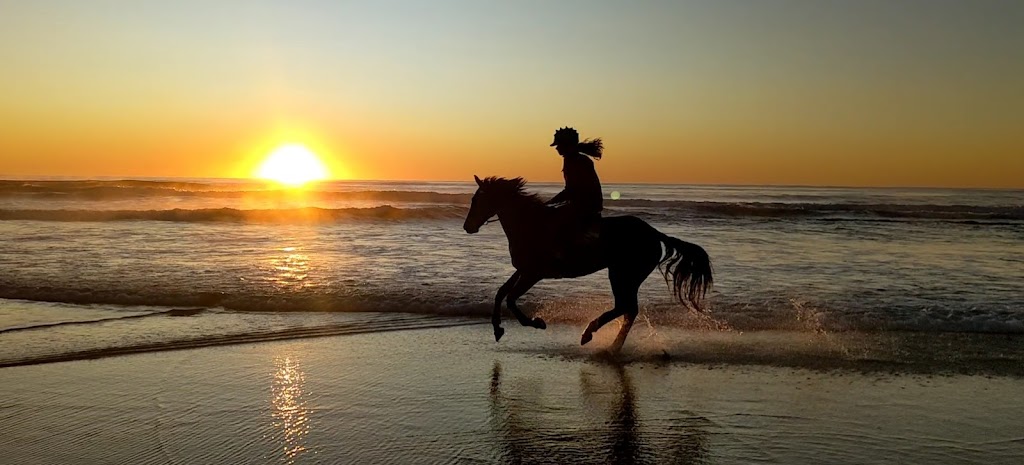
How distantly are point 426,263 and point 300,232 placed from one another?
10.6m

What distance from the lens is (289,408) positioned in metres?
5.19

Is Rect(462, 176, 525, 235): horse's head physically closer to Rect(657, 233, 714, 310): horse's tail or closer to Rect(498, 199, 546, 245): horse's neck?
Rect(498, 199, 546, 245): horse's neck

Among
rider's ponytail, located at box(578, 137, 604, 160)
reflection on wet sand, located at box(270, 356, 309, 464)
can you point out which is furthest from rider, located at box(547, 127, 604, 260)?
reflection on wet sand, located at box(270, 356, 309, 464)

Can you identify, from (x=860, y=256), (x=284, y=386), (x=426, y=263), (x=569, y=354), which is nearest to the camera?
(x=284, y=386)

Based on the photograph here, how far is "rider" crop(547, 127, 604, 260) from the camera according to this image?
7184 mm

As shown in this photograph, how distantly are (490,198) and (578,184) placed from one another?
3.36ft

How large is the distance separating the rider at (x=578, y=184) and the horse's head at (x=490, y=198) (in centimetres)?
68

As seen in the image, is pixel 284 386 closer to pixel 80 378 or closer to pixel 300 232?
pixel 80 378

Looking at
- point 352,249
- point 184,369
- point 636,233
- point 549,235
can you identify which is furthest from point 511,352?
point 352,249

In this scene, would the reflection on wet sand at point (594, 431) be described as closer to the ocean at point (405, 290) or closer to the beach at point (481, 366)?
the beach at point (481, 366)

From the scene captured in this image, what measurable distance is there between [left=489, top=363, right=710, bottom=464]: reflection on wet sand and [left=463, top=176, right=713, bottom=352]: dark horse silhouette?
5.50ft

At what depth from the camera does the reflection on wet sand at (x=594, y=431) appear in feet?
14.1

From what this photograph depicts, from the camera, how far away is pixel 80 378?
5961mm

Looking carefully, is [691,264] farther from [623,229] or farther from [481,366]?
[481,366]
